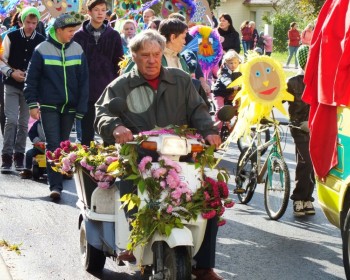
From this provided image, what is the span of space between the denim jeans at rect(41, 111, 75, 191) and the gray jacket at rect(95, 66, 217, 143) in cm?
372

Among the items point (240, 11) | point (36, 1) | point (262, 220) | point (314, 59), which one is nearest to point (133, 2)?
point (36, 1)

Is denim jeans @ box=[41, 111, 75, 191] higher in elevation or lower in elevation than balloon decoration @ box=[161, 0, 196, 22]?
lower

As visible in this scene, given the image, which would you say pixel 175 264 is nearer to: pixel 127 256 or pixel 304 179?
pixel 127 256

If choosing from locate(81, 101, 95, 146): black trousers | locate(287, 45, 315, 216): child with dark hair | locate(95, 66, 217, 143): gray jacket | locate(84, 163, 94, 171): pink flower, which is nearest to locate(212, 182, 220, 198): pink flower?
locate(95, 66, 217, 143): gray jacket

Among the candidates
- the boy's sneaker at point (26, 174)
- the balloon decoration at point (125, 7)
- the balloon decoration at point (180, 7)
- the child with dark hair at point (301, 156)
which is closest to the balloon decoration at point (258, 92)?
the child with dark hair at point (301, 156)

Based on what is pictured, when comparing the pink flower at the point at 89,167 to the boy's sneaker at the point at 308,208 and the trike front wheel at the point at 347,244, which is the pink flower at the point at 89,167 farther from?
the boy's sneaker at the point at 308,208

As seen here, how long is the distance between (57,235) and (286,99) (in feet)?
8.30

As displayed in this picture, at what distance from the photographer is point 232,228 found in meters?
9.84

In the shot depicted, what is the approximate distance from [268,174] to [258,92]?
3.71 feet

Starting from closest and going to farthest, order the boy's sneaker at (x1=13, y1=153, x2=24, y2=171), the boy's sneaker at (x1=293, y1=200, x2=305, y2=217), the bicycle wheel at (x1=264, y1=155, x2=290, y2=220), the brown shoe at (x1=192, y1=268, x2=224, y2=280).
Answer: the brown shoe at (x1=192, y1=268, x2=224, y2=280) → the bicycle wheel at (x1=264, y1=155, x2=290, y2=220) → the boy's sneaker at (x1=293, y1=200, x2=305, y2=217) → the boy's sneaker at (x1=13, y1=153, x2=24, y2=171)

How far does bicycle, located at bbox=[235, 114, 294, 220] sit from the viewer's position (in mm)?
10164

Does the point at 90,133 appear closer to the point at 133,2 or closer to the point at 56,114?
Result: the point at 56,114

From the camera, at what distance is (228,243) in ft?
30.0

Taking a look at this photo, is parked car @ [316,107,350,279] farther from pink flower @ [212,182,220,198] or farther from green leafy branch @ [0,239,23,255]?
green leafy branch @ [0,239,23,255]
